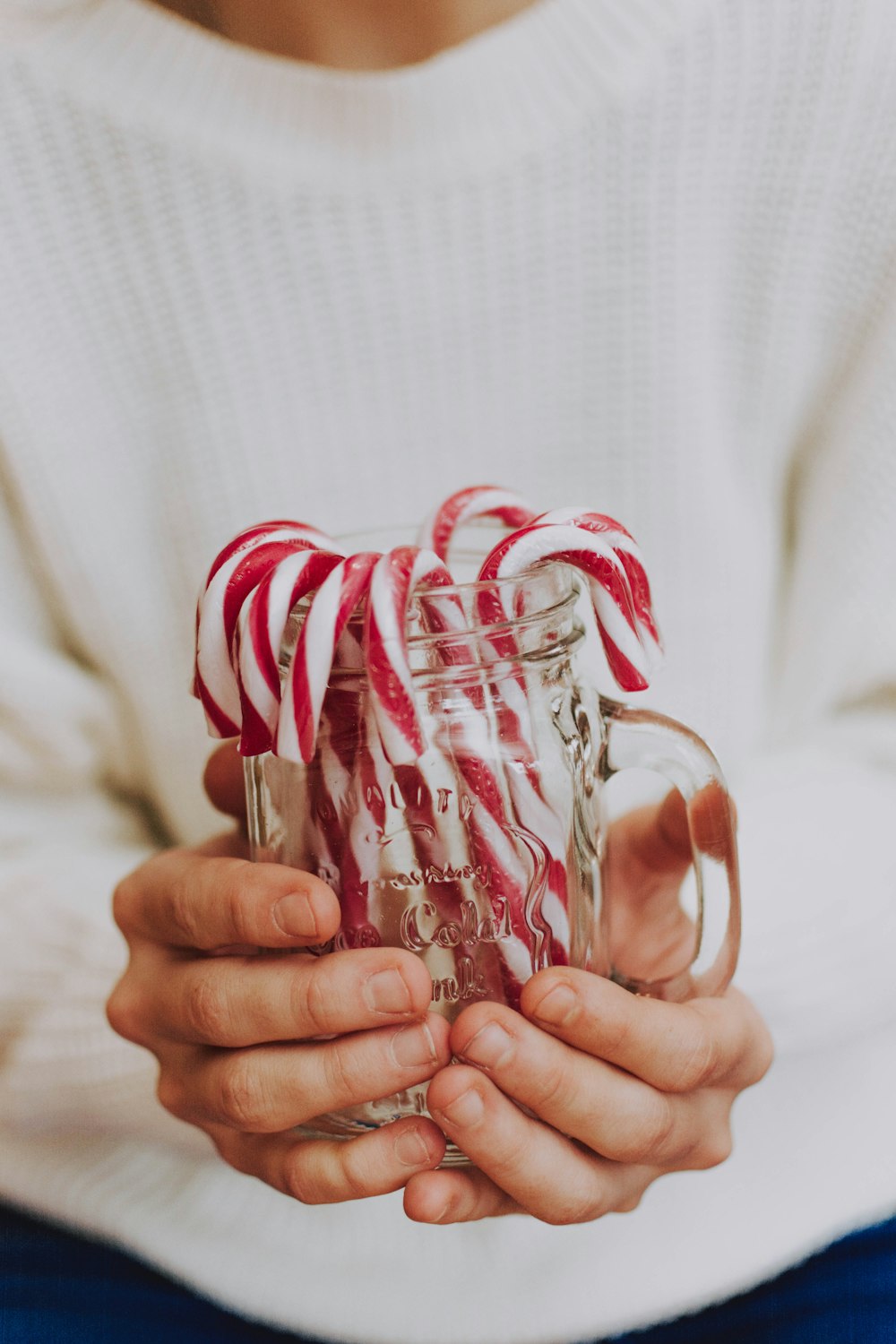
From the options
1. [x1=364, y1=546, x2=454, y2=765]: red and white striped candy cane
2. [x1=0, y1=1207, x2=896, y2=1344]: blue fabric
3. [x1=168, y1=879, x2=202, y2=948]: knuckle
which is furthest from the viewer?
[x1=0, y1=1207, x2=896, y2=1344]: blue fabric

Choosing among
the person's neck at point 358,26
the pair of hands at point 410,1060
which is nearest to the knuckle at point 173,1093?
the pair of hands at point 410,1060

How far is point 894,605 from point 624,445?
203 millimetres

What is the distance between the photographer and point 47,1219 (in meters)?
0.69

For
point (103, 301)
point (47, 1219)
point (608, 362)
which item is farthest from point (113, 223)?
point (47, 1219)

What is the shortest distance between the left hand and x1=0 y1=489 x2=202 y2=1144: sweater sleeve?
280 mm

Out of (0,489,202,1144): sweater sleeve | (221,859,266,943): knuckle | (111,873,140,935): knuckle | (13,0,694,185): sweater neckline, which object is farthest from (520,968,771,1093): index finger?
(13,0,694,185): sweater neckline

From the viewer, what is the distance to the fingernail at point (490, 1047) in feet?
1.29

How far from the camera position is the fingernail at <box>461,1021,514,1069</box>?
1.29ft

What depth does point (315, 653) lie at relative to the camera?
363 millimetres

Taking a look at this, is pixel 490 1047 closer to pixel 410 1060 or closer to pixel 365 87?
pixel 410 1060

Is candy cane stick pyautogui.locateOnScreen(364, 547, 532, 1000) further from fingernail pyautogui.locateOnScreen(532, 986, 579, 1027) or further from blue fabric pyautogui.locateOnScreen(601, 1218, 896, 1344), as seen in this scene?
blue fabric pyautogui.locateOnScreen(601, 1218, 896, 1344)

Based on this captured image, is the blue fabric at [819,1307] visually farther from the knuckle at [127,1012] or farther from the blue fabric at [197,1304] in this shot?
the knuckle at [127,1012]

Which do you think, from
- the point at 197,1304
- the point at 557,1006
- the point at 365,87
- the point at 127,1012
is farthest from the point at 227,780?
the point at 365,87

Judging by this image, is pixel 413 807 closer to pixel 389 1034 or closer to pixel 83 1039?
pixel 389 1034
